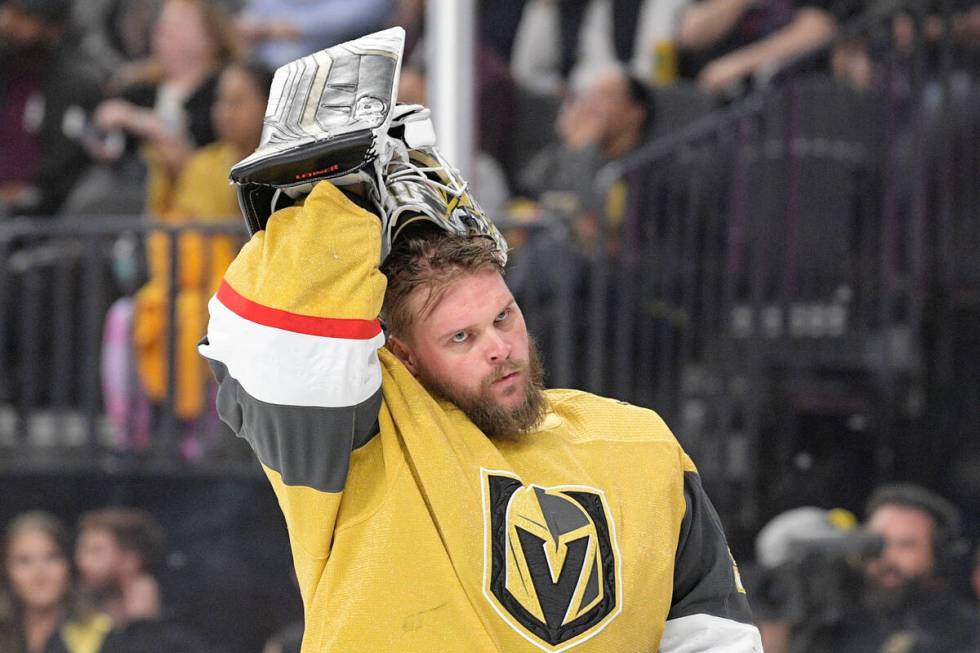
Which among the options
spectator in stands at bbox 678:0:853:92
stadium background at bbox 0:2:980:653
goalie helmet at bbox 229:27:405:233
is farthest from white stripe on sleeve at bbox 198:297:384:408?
spectator in stands at bbox 678:0:853:92

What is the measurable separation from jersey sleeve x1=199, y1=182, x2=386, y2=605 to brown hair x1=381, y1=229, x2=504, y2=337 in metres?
0.12

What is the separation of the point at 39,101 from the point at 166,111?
20.7 inches

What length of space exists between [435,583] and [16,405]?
3086mm

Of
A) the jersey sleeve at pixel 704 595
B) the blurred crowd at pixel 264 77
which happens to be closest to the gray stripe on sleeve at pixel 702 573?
the jersey sleeve at pixel 704 595

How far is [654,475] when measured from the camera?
5.71ft

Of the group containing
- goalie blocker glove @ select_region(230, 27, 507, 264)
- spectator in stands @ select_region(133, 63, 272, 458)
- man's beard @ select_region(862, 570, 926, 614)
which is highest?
goalie blocker glove @ select_region(230, 27, 507, 264)

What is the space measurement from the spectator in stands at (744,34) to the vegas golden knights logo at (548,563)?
123 inches

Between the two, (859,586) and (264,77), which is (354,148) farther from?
(264,77)

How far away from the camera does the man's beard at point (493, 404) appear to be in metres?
1.69

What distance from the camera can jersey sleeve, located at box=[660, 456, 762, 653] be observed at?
171 centimetres

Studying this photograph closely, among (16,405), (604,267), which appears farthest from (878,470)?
(16,405)

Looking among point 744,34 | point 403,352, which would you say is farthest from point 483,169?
point 403,352

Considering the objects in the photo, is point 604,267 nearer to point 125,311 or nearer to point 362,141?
point 125,311

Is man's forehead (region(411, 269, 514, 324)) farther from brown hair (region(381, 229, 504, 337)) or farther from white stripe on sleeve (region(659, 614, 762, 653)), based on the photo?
white stripe on sleeve (region(659, 614, 762, 653))
